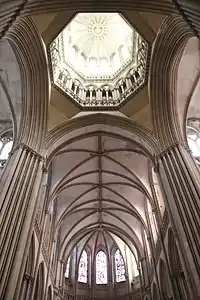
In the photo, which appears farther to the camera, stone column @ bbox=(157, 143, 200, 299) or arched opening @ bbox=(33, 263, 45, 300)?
arched opening @ bbox=(33, 263, 45, 300)

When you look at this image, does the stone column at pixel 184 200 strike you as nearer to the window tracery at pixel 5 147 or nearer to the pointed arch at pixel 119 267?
the window tracery at pixel 5 147

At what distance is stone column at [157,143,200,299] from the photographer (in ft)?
28.7

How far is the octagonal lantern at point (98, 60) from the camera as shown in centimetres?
1468

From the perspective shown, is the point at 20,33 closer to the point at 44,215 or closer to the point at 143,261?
the point at 44,215

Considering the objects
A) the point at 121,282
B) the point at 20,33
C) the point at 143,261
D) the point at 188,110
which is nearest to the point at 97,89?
the point at 188,110

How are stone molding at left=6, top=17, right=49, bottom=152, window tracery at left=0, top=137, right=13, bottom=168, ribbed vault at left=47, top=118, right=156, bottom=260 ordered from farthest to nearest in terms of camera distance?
1. ribbed vault at left=47, top=118, right=156, bottom=260
2. window tracery at left=0, top=137, right=13, bottom=168
3. stone molding at left=6, top=17, right=49, bottom=152

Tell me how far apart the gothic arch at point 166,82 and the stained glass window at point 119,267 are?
13.9 meters

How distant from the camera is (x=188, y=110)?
1448 centimetres

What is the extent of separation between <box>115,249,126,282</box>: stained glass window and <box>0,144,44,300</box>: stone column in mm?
14493

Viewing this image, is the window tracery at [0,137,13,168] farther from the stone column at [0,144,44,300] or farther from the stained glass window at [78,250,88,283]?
the stained glass window at [78,250,88,283]

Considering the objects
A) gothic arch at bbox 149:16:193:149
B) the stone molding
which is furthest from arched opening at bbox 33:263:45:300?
gothic arch at bbox 149:16:193:149

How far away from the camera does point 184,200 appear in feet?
32.8

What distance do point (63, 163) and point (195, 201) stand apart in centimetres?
911

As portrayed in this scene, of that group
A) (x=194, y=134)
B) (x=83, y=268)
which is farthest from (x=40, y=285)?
(x=194, y=134)
